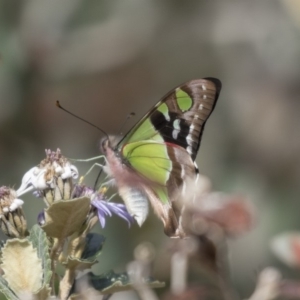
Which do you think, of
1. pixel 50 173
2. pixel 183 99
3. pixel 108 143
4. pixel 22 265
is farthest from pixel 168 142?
pixel 22 265

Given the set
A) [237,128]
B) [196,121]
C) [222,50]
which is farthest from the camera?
[222,50]

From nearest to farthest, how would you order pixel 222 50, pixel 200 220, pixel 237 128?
1. pixel 200 220
2. pixel 237 128
3. pixel 222 50

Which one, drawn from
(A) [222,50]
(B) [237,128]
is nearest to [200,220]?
(B) [237,128]

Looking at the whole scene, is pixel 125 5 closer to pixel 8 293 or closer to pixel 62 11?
pixel 62 11

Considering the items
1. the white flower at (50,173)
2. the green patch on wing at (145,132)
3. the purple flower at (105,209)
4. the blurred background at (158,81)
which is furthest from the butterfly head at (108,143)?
the blurred background at (158,81)

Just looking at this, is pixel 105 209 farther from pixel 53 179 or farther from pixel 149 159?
pixel 149 159

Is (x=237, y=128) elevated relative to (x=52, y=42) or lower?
lower

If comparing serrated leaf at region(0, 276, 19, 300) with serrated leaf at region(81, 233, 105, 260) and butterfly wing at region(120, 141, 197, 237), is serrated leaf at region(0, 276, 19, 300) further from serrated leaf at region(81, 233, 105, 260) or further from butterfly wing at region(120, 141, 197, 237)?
butterfly wing at region(120, 141, 197, 237)
